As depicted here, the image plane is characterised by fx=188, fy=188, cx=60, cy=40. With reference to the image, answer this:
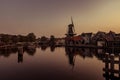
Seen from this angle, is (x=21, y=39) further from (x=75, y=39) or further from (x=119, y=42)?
(x=119, y=42)

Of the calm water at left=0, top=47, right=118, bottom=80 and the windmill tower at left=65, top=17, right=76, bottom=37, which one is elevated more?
the windmill tower at left=65, top=17, right=76, bottom=37

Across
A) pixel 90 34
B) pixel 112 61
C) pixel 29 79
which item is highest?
pixel 90 34

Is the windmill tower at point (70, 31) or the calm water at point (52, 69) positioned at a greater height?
the windmill tower at point (70, 31)

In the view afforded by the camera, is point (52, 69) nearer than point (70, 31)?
Yes

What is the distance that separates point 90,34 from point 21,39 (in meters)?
51.1

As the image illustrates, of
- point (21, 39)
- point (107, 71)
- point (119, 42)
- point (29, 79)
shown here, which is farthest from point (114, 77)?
point (21, 39)

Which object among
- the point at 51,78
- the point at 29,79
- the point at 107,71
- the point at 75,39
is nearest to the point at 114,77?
the point at 107,71

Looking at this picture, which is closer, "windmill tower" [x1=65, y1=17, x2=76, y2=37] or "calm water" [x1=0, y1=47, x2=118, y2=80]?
"calm water" [x1=0, y1=47, x2=118, y2=80]

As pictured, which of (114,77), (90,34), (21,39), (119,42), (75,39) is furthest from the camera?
(21,39)

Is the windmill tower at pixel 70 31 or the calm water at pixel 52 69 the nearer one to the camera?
the calm water at pixel 52 69

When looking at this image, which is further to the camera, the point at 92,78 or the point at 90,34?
the point at 90,34

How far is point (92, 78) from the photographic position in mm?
20031

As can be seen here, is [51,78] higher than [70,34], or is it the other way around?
[70,34]

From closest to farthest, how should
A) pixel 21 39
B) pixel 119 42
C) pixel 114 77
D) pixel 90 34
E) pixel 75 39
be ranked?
pixel 114 77
pixel 119 42
pixel 75 39
pixel 90 34
pixel 21 39
